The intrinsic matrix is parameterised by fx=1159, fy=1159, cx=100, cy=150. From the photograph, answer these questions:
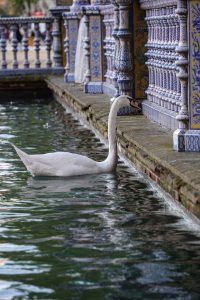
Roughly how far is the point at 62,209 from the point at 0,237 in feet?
3.64

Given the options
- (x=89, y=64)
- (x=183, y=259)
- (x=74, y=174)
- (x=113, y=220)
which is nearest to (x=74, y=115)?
(x=89, y=64)

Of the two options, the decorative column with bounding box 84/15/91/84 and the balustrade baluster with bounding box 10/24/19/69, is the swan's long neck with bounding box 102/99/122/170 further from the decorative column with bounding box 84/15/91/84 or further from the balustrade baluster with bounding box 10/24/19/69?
the balustrade baluster with bounding box 10/24/19/69

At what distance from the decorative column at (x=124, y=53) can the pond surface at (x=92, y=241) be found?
214cm

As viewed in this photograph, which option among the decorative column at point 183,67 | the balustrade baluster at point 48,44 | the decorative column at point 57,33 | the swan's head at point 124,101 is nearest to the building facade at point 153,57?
the decorative column at point 183,67

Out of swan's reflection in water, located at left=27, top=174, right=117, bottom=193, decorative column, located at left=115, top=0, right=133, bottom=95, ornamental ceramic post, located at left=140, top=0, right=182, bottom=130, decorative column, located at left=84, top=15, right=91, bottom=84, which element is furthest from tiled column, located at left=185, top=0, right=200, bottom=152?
decorative column, located at left=84, top=15, right=91, bottom=84

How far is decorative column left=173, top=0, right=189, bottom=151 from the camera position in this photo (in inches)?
371

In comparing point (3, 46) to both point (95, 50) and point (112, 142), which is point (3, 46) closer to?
point (95, 50)

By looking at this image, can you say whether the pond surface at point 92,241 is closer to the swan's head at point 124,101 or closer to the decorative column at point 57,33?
the swan's head at point 124,101

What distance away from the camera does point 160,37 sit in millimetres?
12305

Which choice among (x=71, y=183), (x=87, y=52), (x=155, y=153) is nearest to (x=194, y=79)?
(x=155, y=153)

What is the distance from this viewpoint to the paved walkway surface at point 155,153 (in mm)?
8164

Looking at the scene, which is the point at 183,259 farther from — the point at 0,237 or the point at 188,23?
the point at 188,23

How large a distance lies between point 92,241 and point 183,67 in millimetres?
2388

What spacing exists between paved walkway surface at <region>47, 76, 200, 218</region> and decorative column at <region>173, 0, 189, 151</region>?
0.15 meters
